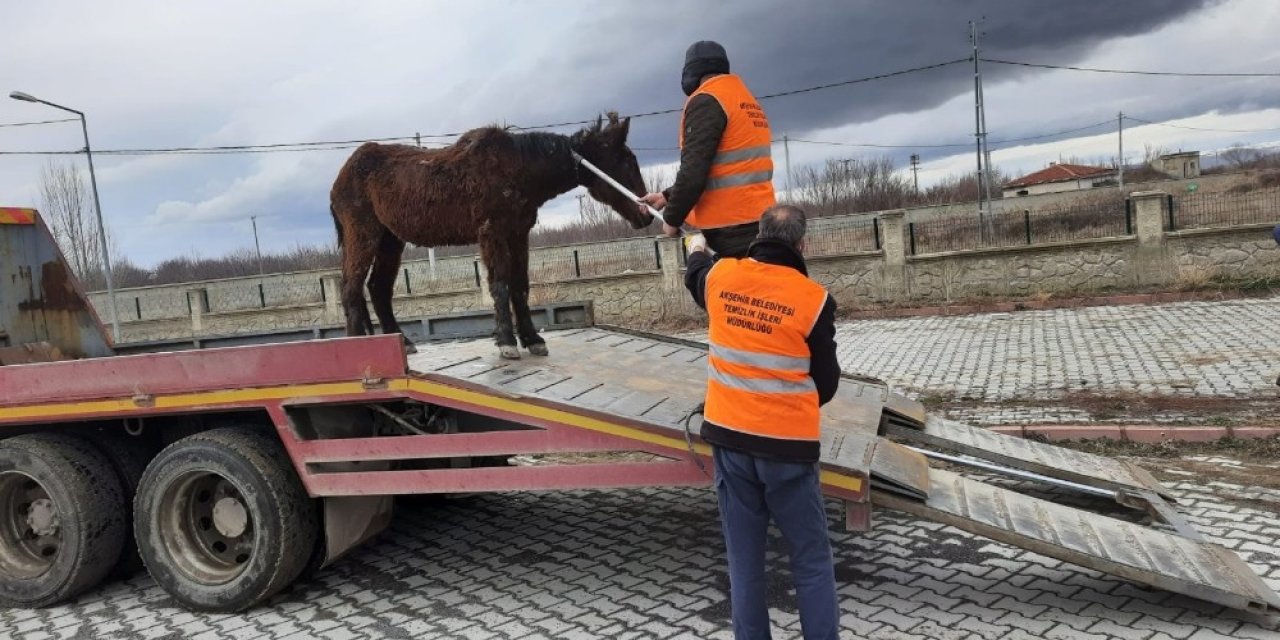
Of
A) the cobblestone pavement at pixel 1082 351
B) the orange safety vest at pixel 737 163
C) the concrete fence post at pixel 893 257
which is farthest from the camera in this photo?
the concrete fence post at pixel 893 257

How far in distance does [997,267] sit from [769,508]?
1541 cm

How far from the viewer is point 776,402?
10.2ft

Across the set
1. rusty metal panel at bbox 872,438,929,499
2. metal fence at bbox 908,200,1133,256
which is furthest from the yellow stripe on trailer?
metal fence at bbox 908,200,1133,256

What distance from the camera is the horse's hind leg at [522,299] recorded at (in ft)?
17.2

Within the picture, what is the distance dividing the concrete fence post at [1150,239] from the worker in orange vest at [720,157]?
14.6 metres

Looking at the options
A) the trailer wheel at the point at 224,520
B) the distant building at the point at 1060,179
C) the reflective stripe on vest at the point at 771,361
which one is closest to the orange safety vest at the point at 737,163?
the reflective stripe on vest at the point at 771,361

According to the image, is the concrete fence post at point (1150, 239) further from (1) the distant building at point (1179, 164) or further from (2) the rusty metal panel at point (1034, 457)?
(1) the distant building at point (1179, 164)

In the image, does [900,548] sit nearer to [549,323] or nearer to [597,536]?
[597,536]

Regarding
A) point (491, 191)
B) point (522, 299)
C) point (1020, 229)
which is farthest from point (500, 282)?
point (1020, 229)

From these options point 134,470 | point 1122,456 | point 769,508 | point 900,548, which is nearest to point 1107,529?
point 900,548

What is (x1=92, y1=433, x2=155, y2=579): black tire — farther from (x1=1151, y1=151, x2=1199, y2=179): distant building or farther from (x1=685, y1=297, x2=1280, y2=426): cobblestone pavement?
(x1=1151, y1=151, x2=1199, y2=179): distant building

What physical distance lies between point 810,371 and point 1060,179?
68.4 m

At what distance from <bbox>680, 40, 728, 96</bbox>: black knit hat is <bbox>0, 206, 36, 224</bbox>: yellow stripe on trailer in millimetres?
5486

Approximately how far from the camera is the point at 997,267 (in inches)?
669
